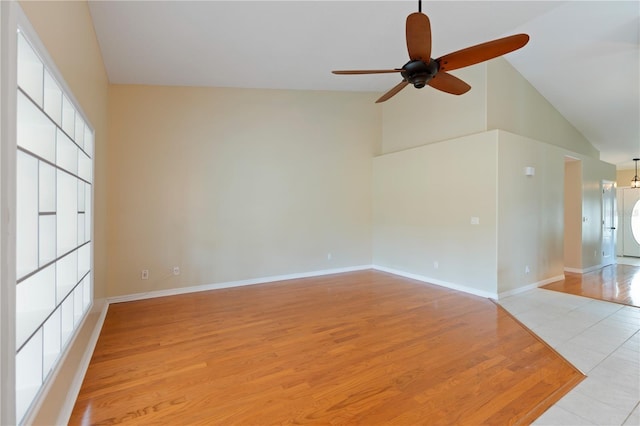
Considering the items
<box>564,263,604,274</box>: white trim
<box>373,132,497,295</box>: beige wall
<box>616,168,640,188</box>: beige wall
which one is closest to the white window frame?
<box>373,132,497,295</box>: beige wall

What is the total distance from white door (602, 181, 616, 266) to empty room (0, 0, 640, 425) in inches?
3.0

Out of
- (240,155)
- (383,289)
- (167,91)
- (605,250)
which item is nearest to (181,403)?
(383,289)

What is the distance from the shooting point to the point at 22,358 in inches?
54.8

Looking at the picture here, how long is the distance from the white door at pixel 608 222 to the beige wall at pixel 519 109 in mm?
1806

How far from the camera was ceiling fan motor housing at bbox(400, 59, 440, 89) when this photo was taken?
220 cm

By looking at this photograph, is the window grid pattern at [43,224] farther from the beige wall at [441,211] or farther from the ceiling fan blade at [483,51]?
the beige wall at [441,211]

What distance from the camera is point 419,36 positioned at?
78.2 inches

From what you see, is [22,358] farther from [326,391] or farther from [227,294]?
[227,294]

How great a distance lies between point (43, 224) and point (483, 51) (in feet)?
10.1

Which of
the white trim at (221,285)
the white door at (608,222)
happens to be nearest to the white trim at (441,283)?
the white trim at (221,285)

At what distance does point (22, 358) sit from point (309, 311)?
2788mm

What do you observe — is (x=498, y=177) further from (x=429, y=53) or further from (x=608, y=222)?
(x=608, y=222)

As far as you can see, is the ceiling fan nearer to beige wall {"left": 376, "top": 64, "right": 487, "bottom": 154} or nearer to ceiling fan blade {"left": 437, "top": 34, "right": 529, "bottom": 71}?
ceiling fan blade {"left": 437, "top": 34, "right": 529, "bottom": 71}

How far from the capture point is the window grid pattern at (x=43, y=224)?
55.6 inches
